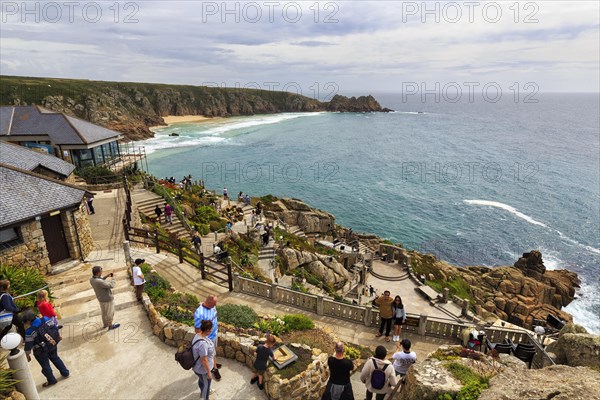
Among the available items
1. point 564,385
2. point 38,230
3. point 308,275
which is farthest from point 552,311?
point 38,230

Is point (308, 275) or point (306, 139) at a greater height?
point (306, 139)

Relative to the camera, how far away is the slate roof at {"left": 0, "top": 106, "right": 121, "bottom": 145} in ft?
92.0

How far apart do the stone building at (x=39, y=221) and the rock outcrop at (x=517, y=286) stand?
26070 mm

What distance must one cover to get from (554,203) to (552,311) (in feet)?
99.4

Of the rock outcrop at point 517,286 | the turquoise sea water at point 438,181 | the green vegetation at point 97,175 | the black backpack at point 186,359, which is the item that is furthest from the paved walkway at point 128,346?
the turquoise sea water at point 438,181

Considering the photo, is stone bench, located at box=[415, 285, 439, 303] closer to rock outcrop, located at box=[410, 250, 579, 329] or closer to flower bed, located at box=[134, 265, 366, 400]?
rock outcrop, located at box=[410, 250, 579, 329]

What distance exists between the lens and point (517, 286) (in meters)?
31.2

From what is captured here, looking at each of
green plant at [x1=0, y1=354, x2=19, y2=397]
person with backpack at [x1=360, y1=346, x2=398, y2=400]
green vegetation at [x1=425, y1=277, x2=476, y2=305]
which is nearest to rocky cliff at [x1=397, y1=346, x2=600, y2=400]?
person with backpack at [x1=360, y1=346, x2=398, y2=400]

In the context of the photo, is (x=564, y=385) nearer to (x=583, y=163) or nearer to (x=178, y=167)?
(x=178, y=167)

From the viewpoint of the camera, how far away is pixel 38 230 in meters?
13.3

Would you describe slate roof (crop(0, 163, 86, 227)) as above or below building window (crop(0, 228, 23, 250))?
above

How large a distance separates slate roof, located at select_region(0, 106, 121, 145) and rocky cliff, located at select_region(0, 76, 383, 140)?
58.9 m

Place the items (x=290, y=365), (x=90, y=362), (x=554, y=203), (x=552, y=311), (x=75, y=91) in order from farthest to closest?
1. (x=75, y=91)
2. (x=554, y=203)
3. (x=552, y=311)
4. (x=90, y=362)
5. (x=290, y=365)

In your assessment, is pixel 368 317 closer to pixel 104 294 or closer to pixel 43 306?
pixel 104 294
